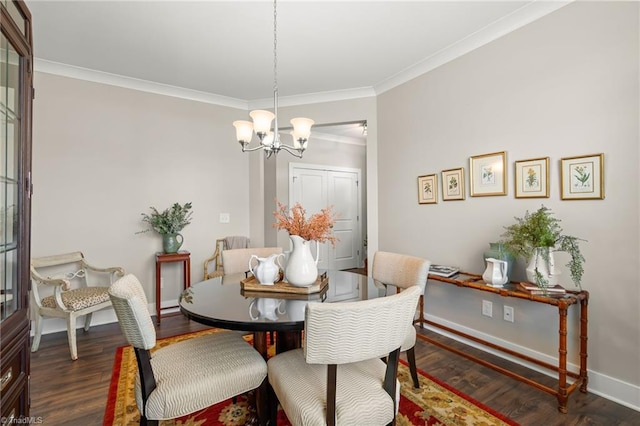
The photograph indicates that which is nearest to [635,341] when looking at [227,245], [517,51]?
[517,51]

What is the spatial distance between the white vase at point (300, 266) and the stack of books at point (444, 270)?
1299mm

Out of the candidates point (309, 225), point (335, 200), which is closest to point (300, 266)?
point (309, 225)

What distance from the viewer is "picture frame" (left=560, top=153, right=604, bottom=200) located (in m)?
1.92

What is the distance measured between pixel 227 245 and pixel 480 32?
11.1 ft

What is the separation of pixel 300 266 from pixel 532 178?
182cm

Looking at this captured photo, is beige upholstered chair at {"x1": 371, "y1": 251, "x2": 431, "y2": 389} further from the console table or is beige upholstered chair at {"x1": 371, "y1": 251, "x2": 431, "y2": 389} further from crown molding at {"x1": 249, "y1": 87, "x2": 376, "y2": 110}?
crown molding at {"x1": 249, "y1": 87, "x2": 376, "y2": 110}

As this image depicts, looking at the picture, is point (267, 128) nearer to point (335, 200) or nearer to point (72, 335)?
point (72, 335)

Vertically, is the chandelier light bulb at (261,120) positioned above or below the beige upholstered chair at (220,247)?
above

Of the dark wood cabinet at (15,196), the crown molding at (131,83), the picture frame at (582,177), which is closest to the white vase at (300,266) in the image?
the dark wood cabinet at (15,196)

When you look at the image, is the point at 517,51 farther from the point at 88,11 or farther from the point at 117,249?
the point at 117,249

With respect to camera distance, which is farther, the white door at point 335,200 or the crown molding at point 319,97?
the white door at point 335,200

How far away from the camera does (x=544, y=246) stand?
1.96 meters

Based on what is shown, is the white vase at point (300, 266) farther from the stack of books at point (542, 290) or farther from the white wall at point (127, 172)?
the white wall at point (127, 172)

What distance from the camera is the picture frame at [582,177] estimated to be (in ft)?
6.29
